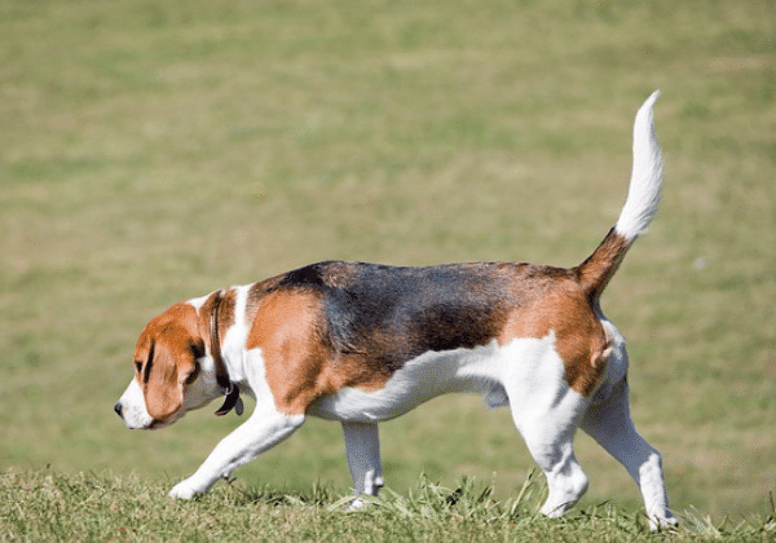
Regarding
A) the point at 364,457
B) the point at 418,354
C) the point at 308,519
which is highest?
the point at 418,354

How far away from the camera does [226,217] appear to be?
18359 mm

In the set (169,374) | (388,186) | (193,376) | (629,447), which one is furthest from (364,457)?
(388,186)

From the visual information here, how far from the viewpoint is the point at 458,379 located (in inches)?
220

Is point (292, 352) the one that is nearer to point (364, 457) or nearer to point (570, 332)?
point (364, 457)

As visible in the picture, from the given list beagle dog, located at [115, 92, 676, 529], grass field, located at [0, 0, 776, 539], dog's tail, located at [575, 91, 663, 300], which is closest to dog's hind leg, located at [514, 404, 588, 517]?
beagle dog, located at [115, 92, 676, 529]

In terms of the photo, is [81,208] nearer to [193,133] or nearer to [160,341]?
[193,133]

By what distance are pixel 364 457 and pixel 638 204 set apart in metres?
1.81

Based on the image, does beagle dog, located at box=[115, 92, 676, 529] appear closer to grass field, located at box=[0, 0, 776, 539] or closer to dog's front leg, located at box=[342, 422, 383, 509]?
dog's front leg, located at box=[342, 422, 383, 509]

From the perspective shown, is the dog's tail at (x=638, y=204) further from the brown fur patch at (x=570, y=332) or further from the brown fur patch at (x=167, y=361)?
the brown fur patch at (x=167, y=361)

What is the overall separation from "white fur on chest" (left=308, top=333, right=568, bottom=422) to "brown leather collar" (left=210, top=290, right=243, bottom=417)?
1.35ft

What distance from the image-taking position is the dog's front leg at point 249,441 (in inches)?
220

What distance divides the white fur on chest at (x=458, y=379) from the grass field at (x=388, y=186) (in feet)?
25.2

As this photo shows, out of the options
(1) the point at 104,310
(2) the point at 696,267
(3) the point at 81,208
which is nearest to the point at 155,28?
(3) the point at 81,208

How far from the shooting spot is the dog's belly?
5434 millimetres
